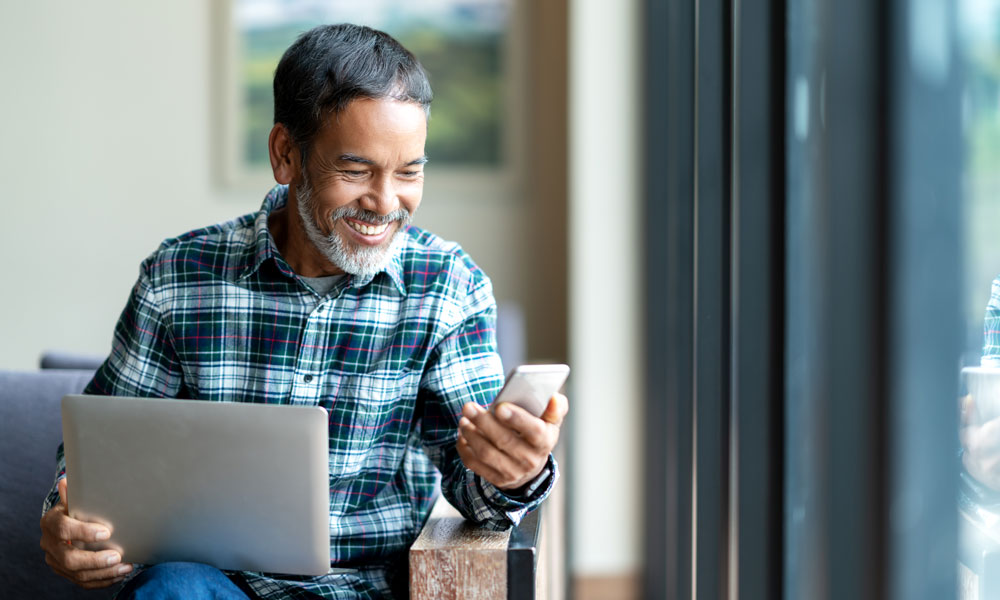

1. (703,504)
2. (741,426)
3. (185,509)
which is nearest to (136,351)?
(185,509)

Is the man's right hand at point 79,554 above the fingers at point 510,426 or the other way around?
the other way around

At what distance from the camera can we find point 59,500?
1.35 m

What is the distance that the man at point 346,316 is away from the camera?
1.36m

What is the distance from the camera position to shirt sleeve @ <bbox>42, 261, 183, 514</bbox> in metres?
1.44

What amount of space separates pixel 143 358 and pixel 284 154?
0.37 meters

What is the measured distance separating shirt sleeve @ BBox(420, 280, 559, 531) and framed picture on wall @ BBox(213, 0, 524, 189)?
199cm

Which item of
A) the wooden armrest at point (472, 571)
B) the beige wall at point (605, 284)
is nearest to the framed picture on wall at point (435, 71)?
the beige wall at point (605, 284)

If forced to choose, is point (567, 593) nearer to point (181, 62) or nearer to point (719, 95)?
point (719, 95)

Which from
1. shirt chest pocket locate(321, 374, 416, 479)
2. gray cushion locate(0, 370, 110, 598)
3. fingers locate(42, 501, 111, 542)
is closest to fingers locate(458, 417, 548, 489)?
shirt chest pocket locate(321, 374, 416, 479)

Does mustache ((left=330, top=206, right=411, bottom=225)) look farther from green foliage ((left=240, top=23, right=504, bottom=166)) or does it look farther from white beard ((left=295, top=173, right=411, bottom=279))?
green foliage ((left=240, top=23, right=504, bottom=166))

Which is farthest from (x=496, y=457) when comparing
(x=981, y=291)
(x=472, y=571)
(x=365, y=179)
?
(x=981, y=291)

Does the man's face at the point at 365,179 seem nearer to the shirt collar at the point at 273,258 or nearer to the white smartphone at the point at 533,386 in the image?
the shirt collar at the point at 273,258

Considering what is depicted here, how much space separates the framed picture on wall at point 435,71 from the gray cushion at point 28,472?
175cm

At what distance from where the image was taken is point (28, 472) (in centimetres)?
170
